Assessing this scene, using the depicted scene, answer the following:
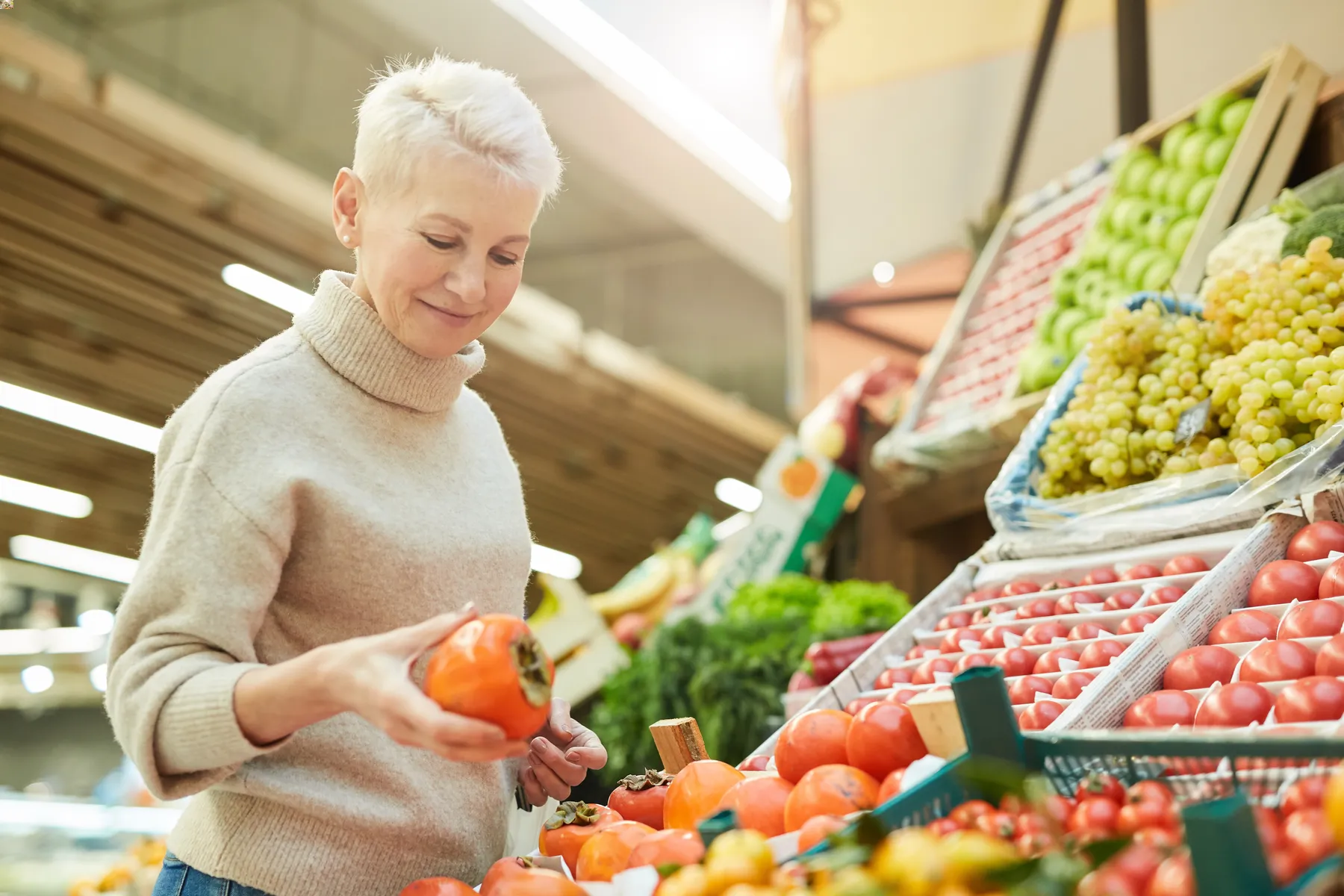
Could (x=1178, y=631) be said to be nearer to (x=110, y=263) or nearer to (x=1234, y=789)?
(x=1234, y=789)

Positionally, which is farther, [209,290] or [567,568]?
[567,568]

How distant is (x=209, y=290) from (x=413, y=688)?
5681mm

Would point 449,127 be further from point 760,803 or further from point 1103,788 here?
point 1103,788

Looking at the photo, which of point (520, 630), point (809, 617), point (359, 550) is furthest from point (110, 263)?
point (520, 630)

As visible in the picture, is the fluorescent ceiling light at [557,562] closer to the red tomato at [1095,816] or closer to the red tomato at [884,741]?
the red tomato at [884,741]

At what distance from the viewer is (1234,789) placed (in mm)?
1011

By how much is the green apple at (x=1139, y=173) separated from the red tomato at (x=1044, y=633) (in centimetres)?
198

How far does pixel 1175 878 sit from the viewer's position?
0.81 m

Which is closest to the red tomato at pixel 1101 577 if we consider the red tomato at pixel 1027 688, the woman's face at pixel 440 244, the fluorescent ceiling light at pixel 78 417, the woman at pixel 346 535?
the red tomato at pixel 1027 688

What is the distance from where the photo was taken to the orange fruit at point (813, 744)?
1356 millimetres

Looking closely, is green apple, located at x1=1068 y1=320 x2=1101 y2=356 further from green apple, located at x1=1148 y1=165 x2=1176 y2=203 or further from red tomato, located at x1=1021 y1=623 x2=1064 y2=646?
red tomato, located at x1=1021 y1=623 x2=1064 y2=646

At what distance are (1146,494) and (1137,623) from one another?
1.44ft

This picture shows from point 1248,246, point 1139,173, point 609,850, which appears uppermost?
point 1139,173

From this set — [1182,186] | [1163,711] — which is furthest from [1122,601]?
[1182,186]
